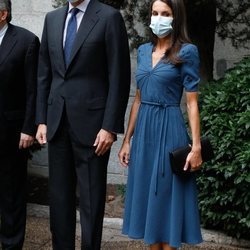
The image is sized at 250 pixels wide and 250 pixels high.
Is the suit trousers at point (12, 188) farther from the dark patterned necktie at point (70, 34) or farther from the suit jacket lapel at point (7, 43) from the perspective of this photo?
the dark patterned necktie at point (70, 34)

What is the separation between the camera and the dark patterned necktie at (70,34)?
318 centimetres

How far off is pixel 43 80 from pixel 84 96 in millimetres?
345

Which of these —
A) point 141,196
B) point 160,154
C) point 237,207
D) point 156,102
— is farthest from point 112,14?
point 237,207

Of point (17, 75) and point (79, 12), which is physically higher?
point (79, 12)

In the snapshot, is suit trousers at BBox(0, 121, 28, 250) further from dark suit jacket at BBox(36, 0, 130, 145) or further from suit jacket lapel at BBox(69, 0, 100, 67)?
A: suit jacket lapel at BBox(69, 0, 100, 67)

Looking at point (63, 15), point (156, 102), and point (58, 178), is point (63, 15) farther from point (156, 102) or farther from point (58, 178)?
point (58, 178)

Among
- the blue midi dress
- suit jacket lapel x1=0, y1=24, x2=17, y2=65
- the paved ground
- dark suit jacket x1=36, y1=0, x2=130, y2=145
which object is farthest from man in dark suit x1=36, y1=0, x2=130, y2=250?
the paved ground

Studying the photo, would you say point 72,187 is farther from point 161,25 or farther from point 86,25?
point 161,25

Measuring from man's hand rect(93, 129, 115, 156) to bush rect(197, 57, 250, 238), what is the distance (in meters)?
1.24

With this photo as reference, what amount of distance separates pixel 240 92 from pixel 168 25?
1336 mm

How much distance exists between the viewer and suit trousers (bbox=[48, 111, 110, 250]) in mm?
3238

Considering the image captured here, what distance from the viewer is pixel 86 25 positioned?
3148mm

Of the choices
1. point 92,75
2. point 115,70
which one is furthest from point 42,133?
point 115,70

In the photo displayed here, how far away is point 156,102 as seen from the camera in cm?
314
